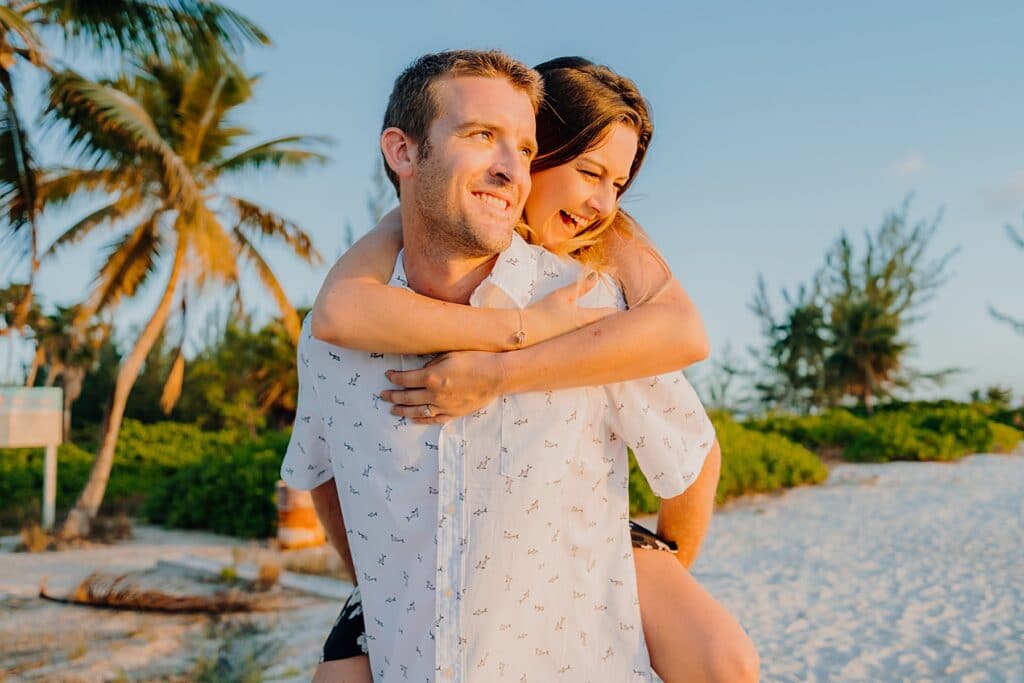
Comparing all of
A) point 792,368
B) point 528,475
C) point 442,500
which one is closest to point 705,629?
point 528,475

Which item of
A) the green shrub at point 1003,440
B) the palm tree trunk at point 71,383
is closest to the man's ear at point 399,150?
the green shrub at point 1003,440

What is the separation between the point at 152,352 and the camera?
2578 cm

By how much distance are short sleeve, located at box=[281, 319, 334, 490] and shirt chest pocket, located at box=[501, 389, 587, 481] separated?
0.45m

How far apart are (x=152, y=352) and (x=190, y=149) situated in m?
13.8

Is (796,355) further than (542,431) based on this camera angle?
Yes

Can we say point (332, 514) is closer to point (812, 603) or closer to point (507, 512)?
point (507, 512)

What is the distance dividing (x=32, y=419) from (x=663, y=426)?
1172 cm

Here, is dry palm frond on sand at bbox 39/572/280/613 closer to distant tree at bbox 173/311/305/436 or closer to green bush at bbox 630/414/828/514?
green bush at bbox 630/414/828/514

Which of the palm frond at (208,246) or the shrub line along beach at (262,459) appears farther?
the palm frond at (208,246)

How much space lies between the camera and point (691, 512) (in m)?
1.95

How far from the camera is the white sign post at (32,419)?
11.3 m

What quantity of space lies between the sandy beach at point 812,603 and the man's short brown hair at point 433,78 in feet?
14.8

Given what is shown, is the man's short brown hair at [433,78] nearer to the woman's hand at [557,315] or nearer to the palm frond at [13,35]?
the woman's hand at [557,315]

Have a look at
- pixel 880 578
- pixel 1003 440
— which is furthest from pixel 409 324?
pixel 1003 440
